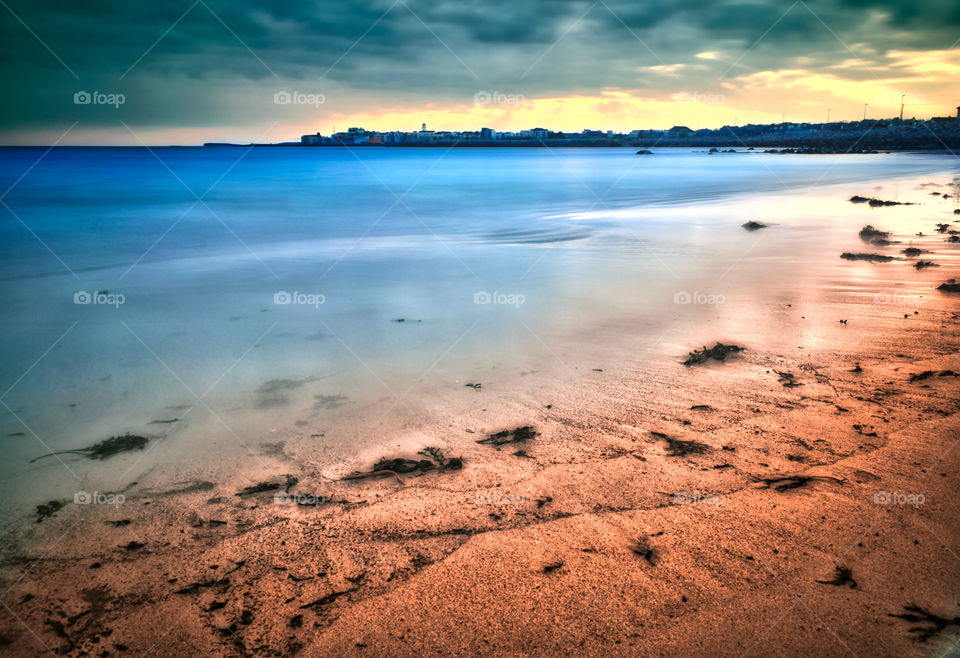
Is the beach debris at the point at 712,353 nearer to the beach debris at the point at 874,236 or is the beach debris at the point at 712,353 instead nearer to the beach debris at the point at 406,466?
the beach debris at the point at 406,466

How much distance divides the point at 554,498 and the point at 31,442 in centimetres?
575

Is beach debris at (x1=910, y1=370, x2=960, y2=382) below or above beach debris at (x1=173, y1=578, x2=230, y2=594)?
above

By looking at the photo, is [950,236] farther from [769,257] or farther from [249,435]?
[249,435]

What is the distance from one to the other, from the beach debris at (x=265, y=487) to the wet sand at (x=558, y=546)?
8 centimetres

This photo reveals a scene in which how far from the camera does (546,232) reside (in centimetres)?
2059

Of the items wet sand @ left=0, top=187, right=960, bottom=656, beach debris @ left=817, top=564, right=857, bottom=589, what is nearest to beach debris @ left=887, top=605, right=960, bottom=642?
wet sand @ left=0, top=187, right=960, bottom=656

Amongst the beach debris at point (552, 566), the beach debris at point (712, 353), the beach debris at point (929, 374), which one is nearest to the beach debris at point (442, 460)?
the beach debris at point (552, 566)

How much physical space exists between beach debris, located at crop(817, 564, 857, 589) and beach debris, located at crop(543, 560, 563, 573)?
5.59ft

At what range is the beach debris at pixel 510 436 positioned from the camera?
17.5 ft

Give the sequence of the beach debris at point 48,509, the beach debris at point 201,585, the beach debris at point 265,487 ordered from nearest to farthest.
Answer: the beach debris at point 201,585, the beach debris at point 48,509, the beach debris at point 265,487

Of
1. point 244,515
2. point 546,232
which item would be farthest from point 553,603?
point 546,232

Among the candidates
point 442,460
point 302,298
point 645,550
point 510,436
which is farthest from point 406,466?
→ point 302,298

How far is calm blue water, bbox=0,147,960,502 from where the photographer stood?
22.0ft

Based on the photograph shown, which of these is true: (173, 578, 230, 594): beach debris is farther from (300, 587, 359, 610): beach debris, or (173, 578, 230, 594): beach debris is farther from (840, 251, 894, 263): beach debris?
(840, 251, 894, 263): beach debris
